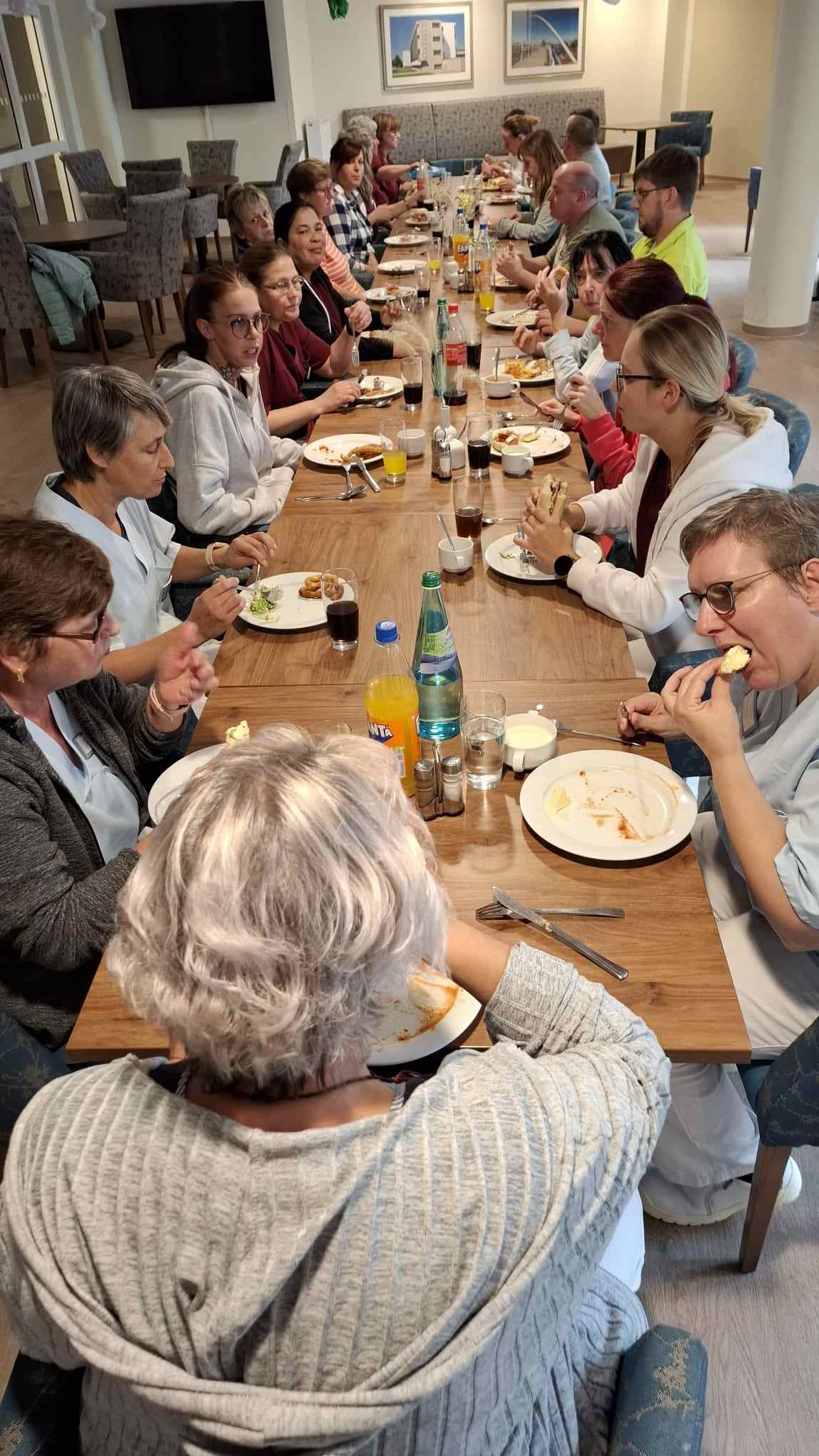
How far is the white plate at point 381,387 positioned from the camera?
3510mm

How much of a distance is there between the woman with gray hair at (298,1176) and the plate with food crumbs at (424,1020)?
1.02 feet

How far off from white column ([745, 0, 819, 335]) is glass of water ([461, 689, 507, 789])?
6172 mm

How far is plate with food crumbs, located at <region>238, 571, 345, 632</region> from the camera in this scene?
2.09m

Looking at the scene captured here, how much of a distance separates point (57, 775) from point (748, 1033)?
3.80 feet

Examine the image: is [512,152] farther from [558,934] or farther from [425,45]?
[558,934]

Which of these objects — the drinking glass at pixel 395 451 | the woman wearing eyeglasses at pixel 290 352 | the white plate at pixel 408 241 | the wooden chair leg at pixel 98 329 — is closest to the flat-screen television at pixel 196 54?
the wooden chair leg at pixel 98 329

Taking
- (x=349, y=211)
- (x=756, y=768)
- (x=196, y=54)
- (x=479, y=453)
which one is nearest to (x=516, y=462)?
(x=479, y=453)

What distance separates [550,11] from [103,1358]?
44.5ft

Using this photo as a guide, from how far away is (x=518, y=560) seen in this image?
2301mm

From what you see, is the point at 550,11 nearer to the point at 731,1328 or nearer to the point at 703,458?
the point at 703,458

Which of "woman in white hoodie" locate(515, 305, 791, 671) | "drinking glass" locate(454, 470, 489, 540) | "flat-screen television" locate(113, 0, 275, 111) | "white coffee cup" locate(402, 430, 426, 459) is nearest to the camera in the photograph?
"woman in white hoodie" locate(515, 305, 791, 671)

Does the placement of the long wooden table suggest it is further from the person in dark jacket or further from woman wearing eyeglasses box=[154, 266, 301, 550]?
the person in dark jacket

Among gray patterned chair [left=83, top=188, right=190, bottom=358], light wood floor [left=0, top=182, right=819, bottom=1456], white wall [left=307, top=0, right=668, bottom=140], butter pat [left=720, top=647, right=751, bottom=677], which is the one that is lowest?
light wood floor [left=0, top=182, right=819, bottom=1456]

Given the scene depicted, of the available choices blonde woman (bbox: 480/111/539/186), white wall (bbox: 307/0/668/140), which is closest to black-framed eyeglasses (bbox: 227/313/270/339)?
blonde woman (bbox: 480/111/539/186)
